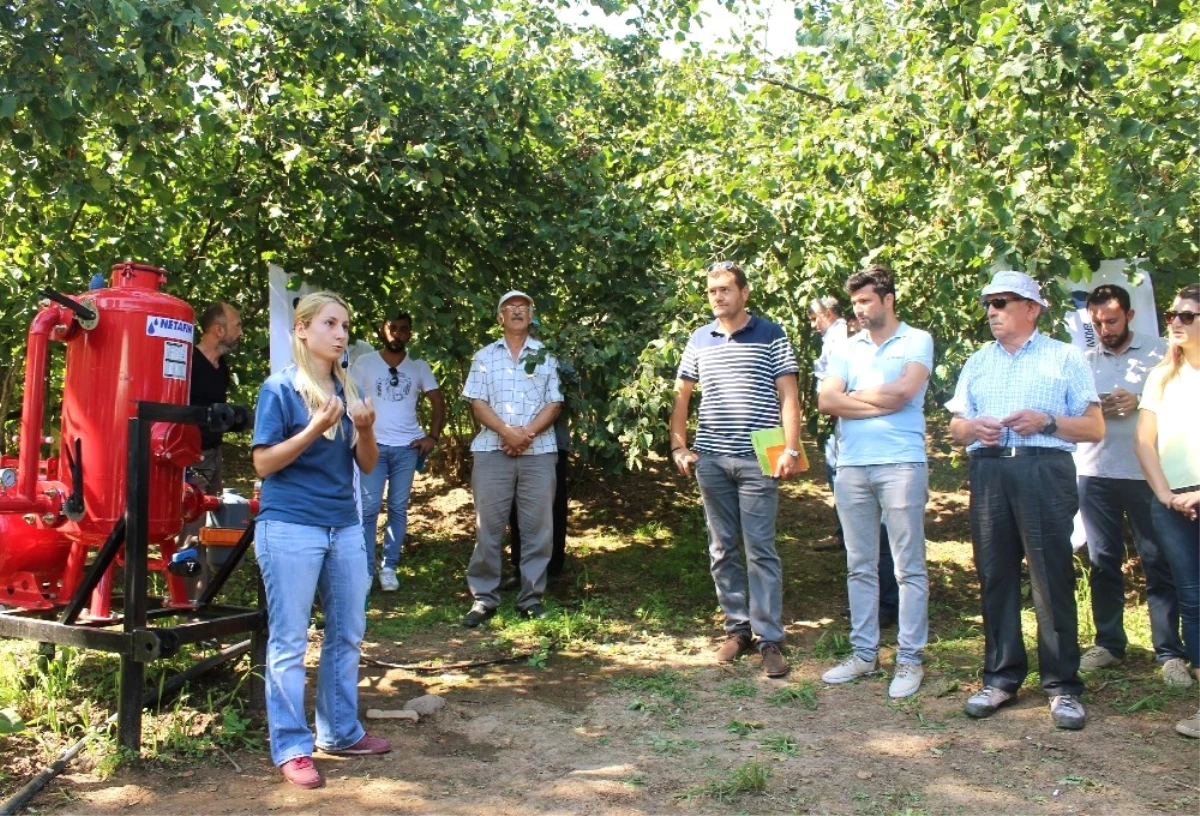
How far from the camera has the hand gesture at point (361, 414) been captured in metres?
3.89

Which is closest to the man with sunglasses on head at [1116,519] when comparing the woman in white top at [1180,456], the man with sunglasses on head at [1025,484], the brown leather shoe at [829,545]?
the woman in white top at [1180,456]

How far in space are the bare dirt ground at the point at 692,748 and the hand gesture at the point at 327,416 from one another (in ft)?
4.22

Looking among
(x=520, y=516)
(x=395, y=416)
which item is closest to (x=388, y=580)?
(x=395, y=416)

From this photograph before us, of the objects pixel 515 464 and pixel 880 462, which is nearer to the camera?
pixel 880 462

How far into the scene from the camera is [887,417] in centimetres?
489

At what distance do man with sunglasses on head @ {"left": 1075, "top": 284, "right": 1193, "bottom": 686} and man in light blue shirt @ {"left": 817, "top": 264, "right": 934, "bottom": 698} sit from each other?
36.8 inches

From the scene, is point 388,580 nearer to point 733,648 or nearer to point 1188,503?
point 733,648

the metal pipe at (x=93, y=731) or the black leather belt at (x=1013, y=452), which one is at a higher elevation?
the black leather belt at (x=1013, y=452)

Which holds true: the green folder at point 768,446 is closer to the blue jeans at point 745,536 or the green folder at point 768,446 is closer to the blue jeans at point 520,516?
the blue jeans at point 745,536

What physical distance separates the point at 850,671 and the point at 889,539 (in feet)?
2.20

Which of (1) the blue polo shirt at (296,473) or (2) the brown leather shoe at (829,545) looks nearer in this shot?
(1) the blue polo shirt at (296,473)

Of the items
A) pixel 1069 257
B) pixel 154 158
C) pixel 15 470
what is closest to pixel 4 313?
pixel 154 158

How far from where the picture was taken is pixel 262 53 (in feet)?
20.8

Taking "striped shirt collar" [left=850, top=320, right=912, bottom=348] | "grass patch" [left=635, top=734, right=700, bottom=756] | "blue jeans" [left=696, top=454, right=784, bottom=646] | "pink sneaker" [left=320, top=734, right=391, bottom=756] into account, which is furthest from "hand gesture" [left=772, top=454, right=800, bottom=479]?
"pink sneaker" [left=320, top=734, right=391, bottom=756]
